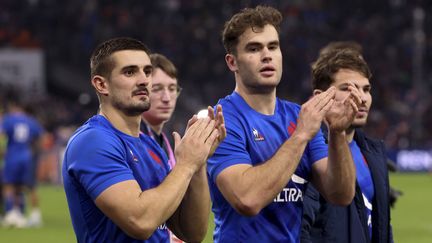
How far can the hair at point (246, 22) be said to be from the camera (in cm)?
544

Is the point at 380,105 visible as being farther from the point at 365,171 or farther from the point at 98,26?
the point at 365,171

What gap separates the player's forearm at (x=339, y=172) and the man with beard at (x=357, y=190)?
1.25 ft

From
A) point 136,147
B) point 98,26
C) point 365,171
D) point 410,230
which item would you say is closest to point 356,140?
point 365,171

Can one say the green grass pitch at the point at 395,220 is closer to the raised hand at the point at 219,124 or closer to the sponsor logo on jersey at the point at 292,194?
the sponsor logo on jersey at the point at 292,194

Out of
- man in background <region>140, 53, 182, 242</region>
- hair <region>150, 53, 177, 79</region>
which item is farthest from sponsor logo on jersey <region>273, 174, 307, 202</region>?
hair <region>150, 53, 177, 79</region>

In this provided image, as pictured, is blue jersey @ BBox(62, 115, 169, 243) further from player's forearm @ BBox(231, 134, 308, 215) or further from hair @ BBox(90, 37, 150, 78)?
player's forearm @ BBox(231, 134, 308, 215)

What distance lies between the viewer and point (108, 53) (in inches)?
195

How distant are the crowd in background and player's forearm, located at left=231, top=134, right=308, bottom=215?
25.5m

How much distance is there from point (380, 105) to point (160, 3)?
359 inches

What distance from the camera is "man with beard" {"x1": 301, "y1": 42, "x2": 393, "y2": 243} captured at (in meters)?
5.98

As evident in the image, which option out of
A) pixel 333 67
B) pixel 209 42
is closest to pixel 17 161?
pixel 333 67

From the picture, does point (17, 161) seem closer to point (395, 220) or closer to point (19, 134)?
point (19, 134)

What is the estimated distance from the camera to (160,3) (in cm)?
3669

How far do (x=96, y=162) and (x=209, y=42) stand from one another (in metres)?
29.9
